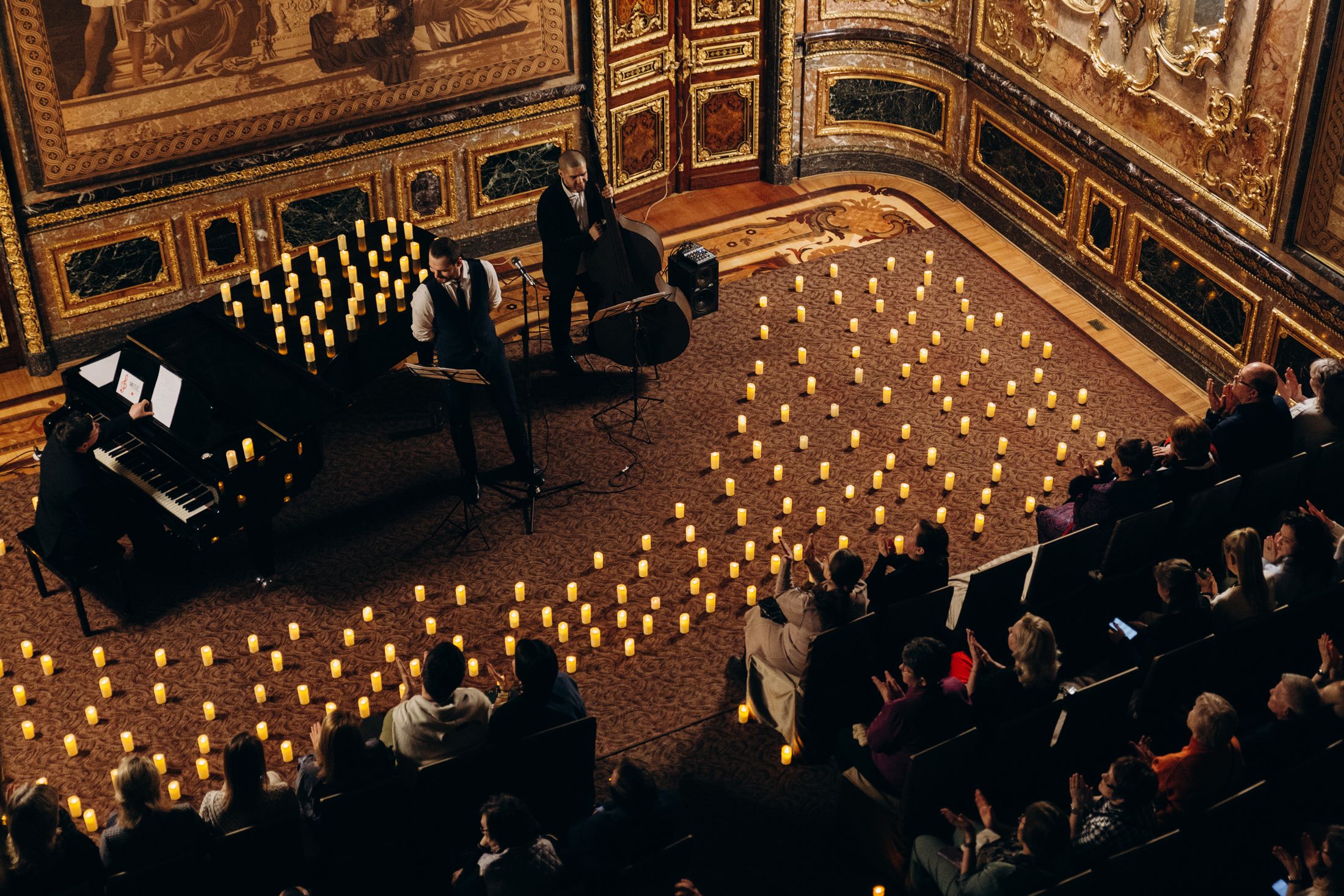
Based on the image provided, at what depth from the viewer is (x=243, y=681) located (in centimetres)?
844

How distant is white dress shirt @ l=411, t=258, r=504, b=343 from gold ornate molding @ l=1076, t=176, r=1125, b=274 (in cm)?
497

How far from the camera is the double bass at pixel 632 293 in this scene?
999cm

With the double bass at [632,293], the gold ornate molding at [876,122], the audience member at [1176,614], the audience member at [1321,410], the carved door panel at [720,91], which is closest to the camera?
the audience member at [1176,614]

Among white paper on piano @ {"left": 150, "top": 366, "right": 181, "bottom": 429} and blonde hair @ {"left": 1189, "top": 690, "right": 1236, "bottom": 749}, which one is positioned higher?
white paper on piano @ {"left": 150, "top": 366, "right": 181, "bottom": 429}

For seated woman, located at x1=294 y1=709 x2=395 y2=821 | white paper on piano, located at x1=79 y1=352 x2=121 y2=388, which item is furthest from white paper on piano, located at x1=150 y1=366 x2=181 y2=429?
seated woman, located at x1=294 y1=709 x2=395 y2=821

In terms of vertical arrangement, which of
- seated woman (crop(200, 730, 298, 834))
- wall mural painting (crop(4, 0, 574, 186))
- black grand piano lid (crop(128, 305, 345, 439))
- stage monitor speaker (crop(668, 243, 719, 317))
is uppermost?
wall mural painting (crop(4, 0, 574, 186))

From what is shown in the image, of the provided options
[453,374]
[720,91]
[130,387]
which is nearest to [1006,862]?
[453,374]

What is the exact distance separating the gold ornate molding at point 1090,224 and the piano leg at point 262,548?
256 inches

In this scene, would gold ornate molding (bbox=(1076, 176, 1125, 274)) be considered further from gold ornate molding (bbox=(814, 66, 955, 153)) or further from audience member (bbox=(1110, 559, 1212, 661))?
audience member (bbox=(1110, 559, 1212, 661))

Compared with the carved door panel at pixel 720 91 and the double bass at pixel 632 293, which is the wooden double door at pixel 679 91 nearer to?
the carved door panel at pixel 720 91

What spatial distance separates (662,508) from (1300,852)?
14.1ft

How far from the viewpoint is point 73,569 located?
8.38 meters

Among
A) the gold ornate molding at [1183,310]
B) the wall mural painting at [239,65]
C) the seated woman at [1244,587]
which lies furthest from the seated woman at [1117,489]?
the wall mural painting at [239,65]

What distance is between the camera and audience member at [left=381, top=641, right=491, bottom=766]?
A: 6699 millimetres
